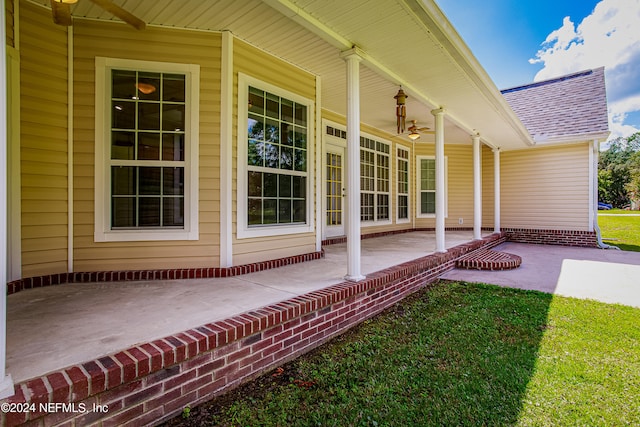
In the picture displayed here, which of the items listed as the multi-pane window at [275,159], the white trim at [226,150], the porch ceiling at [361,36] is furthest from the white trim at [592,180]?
the white trim at [226,150]

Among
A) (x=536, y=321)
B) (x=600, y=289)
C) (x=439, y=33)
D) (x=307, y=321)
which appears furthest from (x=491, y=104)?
(x=307, y=321)

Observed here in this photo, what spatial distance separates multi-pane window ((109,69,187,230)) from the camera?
3508mm

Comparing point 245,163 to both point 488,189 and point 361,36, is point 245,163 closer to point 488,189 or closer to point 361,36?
point 361,36

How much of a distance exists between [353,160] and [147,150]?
7.54ft

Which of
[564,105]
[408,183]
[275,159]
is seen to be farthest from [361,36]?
[564,105]

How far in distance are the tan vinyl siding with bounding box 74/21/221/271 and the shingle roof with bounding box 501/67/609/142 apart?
8.42 metres

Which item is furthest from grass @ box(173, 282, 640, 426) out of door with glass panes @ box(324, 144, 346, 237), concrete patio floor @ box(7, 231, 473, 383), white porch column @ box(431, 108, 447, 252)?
door with glass panes @ box(324, 144, 346, 237)

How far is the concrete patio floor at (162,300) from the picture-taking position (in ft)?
6.09

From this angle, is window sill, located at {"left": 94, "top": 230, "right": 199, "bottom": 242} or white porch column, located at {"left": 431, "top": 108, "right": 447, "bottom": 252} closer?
window sill, located at {"left": 94, "top": 230, "right": 199, "bottom": 242}

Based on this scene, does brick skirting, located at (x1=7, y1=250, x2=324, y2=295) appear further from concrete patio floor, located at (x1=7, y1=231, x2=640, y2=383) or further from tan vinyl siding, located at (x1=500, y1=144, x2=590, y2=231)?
tan vinyl siding, located at (x1=500, y1=144, x2=590, y2=231)

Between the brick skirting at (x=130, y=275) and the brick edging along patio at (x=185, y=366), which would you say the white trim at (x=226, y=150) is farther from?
the brick edging along patio at (x=185, y=366)

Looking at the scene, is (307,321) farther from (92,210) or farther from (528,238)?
(528,238)

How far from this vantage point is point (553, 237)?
8.59m

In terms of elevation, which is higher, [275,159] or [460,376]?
[275,159]
